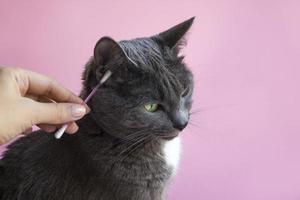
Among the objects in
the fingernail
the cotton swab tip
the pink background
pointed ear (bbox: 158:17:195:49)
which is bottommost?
the pink background

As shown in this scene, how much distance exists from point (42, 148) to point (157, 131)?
1.05ft

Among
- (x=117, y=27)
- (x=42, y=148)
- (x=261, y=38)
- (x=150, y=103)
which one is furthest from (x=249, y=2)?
(x=42, y=148)

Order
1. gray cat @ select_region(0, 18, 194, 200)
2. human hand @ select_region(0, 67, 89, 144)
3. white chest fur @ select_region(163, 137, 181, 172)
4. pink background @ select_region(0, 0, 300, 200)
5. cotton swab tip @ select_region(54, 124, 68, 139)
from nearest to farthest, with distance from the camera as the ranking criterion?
human hand @ select_region(0, 67, 89, 144) → cotton swab tip @ select_region(54, 124, 68, 139) → gray cat @ select_region(0, 18, 194, 200) → white chest fur @ select_region(163, 137, 181, 172) → pink background @ select_region(0, 0, 300, 200)

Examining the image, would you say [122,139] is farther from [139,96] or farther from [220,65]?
[220,65]

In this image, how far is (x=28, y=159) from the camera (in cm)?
133

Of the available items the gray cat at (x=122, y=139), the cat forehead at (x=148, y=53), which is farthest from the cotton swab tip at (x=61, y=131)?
the cat forehead at (x=148, y=53)

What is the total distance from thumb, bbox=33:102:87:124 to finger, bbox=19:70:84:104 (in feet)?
0.22

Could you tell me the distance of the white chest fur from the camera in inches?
52.3

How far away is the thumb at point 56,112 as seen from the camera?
102 centimetres

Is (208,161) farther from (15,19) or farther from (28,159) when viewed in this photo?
(15,19)

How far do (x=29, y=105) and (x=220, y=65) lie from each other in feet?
3.28

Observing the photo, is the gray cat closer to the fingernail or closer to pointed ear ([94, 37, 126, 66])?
pointed ear ([94, 37, 126, 66])

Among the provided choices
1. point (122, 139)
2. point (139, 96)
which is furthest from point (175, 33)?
point (122, 139)

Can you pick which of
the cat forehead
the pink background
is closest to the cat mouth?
the cat forehead
